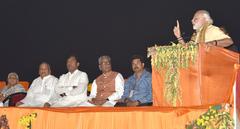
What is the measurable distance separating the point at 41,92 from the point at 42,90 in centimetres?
3

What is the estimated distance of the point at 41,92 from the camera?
645 centimetres

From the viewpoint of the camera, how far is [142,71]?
5.59 meters

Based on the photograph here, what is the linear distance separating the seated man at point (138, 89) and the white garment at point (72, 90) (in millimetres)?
566

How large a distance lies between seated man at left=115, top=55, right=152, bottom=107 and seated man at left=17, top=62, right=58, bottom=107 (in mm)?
1137

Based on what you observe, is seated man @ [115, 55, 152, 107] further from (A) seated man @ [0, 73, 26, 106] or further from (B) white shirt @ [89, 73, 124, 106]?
(A) seated man @ [0, 73, 26, 106]

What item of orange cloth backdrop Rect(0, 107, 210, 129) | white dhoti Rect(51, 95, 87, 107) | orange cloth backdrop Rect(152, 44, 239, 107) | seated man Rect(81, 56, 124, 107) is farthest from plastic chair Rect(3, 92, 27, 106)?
orange cloth backdrop Rect(152, 44, 239, 107)

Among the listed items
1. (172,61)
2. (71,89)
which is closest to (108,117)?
(172,61)

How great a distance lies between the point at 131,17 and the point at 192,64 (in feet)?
10.7

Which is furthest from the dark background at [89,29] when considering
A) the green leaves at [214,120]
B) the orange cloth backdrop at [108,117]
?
the green leaves at [214,120]

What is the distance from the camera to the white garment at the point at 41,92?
6336 mm

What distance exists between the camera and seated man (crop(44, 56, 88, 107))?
19.6 ft

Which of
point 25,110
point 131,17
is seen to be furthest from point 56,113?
point 131,17

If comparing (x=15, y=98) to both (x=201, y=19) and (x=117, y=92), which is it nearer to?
(x=117, y=92)

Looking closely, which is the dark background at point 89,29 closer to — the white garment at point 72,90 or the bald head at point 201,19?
the white garment at point 72,90
